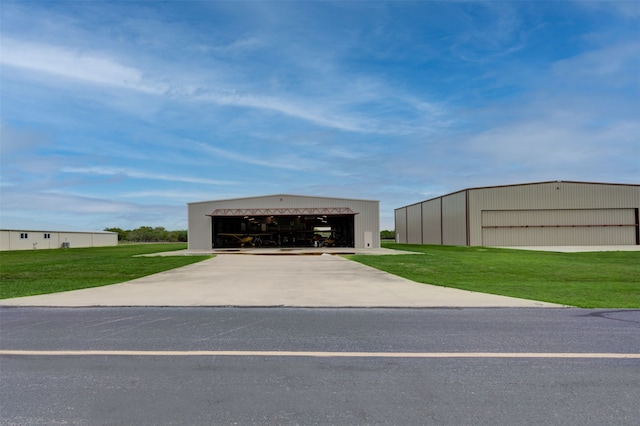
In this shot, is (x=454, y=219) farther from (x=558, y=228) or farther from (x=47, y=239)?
(x=47, y=239)

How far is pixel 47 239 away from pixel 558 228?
203 feet

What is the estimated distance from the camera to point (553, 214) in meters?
37.8

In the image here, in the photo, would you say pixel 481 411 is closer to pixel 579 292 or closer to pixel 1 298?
pixel 579 292

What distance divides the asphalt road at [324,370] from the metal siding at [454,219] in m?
32.9

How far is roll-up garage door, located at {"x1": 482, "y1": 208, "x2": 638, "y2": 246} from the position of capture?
37.5m

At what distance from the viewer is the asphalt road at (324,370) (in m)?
3.52

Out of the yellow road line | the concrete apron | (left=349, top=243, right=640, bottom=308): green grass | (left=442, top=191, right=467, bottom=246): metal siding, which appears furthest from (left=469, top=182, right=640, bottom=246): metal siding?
the yellow road line

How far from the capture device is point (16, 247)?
4809 cm

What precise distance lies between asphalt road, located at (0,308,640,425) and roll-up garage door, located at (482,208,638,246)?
32.3 metres

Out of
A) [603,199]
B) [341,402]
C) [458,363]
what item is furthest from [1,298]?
[603,199]

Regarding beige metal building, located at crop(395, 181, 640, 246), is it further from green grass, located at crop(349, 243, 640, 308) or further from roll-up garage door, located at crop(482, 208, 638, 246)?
→ green grass, located at crop(349, 243, 640, 308)

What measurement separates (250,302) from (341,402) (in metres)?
5.91

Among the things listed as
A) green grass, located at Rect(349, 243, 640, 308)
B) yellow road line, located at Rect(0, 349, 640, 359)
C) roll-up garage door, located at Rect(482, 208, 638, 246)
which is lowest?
green grass, located at Rect(349, 243, 640, 308)

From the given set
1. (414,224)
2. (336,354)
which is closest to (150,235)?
(414,224)
